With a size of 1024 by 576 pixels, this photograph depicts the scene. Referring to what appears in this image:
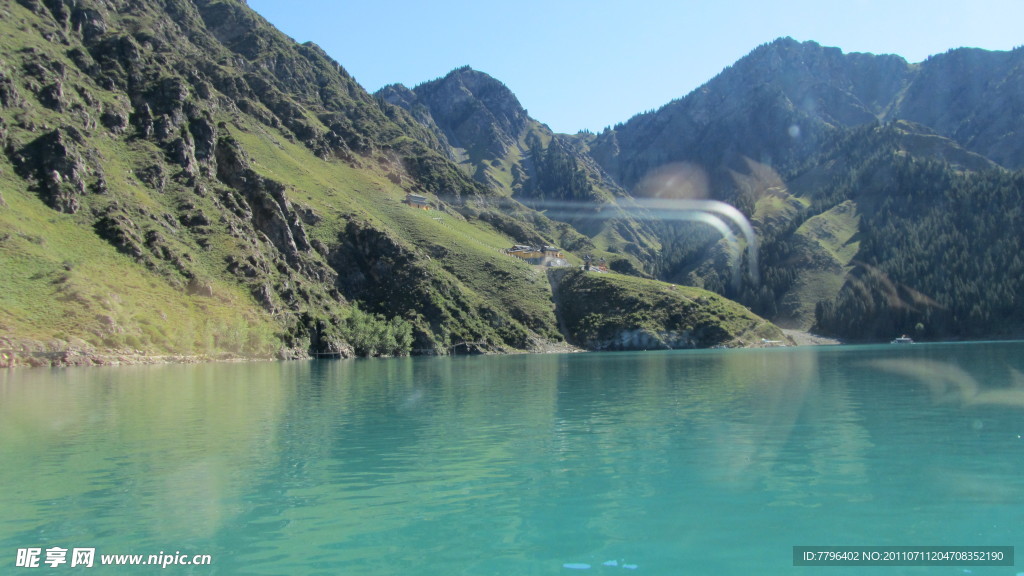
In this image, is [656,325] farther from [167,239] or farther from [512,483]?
[512,483]

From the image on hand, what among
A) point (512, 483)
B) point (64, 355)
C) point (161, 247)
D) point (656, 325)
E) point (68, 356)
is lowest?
point (68, 356)

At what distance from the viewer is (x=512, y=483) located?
2181 cm

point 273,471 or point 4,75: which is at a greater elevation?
point 4,75

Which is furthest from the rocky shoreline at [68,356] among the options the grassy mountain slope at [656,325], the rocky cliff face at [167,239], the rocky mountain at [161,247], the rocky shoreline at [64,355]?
the grassy mountain slope at [656,325]

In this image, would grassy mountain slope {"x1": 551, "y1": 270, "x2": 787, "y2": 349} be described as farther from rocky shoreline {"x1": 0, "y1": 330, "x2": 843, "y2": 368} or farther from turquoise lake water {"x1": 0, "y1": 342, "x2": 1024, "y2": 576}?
turquoise lake water {"x1": 0, "y1": 342, "x2": 1024, "y2": 576}

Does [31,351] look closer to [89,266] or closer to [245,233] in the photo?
[89,266]

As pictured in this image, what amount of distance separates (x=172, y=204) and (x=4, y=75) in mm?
44654

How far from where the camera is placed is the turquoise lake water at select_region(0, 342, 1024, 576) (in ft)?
50.1

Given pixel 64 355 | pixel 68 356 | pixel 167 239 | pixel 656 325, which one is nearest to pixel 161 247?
pixel 167 239

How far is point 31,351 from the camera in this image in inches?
3499

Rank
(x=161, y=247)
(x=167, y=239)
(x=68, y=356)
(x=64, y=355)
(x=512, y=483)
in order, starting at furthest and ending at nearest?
(x=167, y=239) < (x=161, y=247) < (x=68, y=356) < (x=64, y=355) < (x=512, y=483)

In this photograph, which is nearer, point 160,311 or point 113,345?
point 113,345

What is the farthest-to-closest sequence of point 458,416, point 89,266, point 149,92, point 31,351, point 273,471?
point 149,92, point 89,266, point 31,351, point 458,416, point 273,471

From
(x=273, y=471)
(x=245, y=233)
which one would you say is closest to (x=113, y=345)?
(x=245, y=233)
